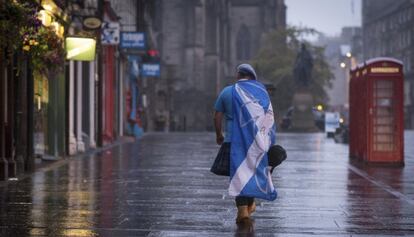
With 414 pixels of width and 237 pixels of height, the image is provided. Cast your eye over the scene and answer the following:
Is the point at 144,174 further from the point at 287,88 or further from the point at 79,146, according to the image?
the point at 287,88

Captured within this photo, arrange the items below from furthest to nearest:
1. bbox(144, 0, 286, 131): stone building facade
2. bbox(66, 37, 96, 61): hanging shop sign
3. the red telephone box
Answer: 1. bbox(144, 0, 286, 131): stone building facade
2. bbox(66, 37, 96, 61): hanging shop sign
3. the red telephone box

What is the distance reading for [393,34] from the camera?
364ft

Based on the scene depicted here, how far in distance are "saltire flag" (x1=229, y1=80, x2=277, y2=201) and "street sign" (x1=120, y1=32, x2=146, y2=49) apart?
1086 inches

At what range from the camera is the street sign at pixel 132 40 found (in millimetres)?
37156

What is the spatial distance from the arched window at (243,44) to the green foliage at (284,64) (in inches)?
182

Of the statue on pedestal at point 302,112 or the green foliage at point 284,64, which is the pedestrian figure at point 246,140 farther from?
the green foliage at point 284,64

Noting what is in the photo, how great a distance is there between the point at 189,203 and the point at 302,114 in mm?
47216

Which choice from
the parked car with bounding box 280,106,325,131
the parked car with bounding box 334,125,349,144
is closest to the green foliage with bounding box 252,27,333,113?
the parked car with bounding box 280,106,325,131

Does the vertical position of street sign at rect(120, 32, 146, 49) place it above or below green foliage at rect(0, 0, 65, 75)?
above

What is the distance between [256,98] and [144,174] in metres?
7.65

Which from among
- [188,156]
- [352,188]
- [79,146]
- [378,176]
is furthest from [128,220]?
[79,146]

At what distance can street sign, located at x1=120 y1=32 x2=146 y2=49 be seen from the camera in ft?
122

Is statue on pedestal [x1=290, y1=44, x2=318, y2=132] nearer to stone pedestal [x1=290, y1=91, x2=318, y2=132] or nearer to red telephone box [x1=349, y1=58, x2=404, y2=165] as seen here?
stone pedestal [x1=290, y1=91, x2=318, y2=132]

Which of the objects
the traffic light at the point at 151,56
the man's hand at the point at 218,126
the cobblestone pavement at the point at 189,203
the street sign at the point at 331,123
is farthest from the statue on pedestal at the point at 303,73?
the man's hand at the point at 218,126
